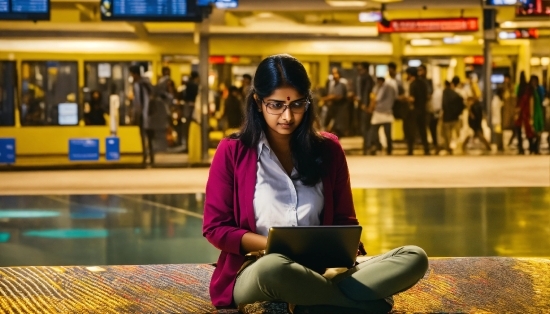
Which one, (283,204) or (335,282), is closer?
(335,282)

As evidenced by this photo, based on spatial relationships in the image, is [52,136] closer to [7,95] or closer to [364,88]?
[7,95]

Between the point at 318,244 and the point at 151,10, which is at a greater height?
the point at 151,10

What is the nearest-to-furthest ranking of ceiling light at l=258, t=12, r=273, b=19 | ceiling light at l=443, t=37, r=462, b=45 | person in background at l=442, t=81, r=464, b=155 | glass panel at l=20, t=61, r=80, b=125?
person in background at l=442, t=81, r=464, b=155 → glass panel at l=20, t=61, r=80, b=125 → ceiling light at l=258, t=12, r=273, b=19 → ceiling light at l=443, t=37, r=462, b=45

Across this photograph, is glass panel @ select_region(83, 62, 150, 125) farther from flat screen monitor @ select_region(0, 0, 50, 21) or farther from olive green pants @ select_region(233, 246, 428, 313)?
olive green pants @ select_region(233, 246, 428, 313)

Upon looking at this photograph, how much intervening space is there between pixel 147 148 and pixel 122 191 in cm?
618

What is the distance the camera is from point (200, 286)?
531 centimetres

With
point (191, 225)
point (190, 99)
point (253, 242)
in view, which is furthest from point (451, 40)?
point (253, 242)

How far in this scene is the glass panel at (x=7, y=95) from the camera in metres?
22.5

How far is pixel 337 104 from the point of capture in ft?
76.4

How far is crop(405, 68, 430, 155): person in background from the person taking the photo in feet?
69.7

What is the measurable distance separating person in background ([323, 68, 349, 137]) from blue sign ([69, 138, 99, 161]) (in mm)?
5946

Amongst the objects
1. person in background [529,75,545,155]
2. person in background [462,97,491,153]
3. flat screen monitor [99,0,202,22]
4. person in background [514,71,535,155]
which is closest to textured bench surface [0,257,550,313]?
flat screen monitor [99,0,202,22]

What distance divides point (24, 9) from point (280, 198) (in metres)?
13.1

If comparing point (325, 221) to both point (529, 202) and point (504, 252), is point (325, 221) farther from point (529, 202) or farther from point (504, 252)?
point (529, 202)
